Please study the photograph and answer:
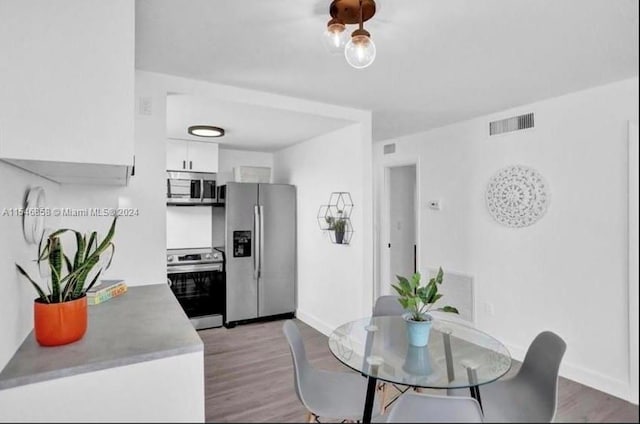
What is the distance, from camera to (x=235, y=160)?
148 inches

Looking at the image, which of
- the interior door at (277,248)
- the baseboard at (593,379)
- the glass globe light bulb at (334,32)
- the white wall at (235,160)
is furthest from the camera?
the white wall at (235,160)

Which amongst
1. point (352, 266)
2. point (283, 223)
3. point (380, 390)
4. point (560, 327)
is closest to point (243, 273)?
point (283, 223)

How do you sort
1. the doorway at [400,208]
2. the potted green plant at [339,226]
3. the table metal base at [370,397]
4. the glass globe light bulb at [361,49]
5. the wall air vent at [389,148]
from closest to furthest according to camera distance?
1. the table metal base at [370,397]
2. the glass globe light bulb at [361,49]
3. the doorway at [400,208]
4. the wall air vent at [389,148]
5. the potted green plant at [339,226]

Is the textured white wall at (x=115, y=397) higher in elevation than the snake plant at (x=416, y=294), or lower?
lower

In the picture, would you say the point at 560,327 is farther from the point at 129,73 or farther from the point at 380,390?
the point at 129,73

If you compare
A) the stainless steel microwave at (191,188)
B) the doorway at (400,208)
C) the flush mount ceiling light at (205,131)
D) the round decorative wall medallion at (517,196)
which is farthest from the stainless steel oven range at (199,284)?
the round decorative wall medallion at (517,196)

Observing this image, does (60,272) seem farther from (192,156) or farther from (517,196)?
(192,156)

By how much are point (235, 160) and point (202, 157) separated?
0.52 meters

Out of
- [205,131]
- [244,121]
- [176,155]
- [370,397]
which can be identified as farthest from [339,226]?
[370,397]

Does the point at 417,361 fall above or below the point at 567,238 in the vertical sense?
below

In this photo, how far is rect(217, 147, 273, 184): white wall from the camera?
145 inches

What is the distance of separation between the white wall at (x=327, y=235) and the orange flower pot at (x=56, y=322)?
1280 millimetres

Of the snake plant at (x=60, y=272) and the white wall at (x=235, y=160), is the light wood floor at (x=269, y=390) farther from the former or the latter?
the white wall at (x=235, y=160)

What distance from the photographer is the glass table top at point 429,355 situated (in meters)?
0.58
